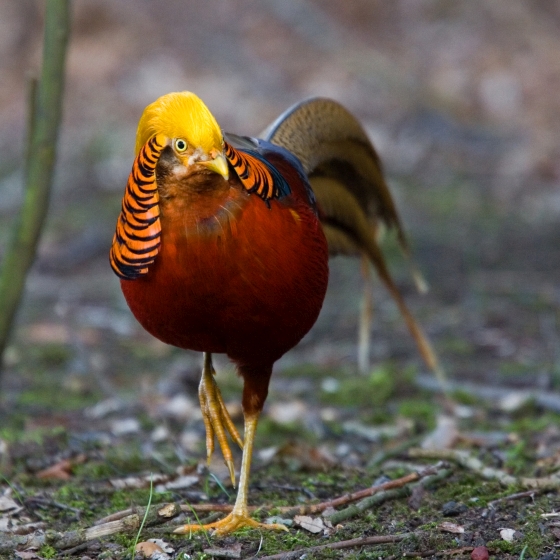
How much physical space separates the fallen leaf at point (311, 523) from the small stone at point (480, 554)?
500mm

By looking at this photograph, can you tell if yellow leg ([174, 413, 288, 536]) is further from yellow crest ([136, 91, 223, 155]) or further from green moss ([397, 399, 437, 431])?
green moss ([397, 399, 437, 431])

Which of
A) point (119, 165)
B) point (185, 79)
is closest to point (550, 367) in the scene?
point (119, 165)

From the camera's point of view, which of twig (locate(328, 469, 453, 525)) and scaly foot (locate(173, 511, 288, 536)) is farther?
twig (locate(328, 469, 453, 525))

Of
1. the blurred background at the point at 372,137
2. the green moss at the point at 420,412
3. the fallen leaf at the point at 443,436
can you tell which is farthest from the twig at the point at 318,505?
the blurred background at the point at 372,137

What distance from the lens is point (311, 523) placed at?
9.64 ft

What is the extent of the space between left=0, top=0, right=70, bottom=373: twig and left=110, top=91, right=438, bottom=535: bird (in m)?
1.22

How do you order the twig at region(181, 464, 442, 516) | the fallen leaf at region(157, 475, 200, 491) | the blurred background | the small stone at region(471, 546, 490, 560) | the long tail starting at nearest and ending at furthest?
the small stone at region(471, 546, 490, 560), the twig at region(181, 464, 442, 516), the fallen leaf at region(157, 475, 200, 491), the long tail, the blurred background

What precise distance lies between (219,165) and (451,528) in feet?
4.41

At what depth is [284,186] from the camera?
282 cm

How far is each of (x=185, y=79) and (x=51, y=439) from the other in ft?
27.7

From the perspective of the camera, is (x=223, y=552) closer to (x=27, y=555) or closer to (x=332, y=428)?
(x=27, y=555)

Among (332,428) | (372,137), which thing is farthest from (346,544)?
(372,137)

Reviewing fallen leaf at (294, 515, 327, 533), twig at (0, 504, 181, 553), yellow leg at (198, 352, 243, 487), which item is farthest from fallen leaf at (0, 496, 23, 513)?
fallen leaf at (294, 515, 327, 533)

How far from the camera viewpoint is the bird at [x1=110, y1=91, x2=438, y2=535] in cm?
246
